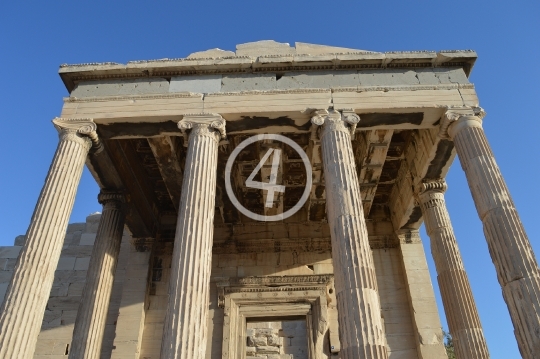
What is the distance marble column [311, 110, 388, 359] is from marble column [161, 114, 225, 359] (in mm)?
2688

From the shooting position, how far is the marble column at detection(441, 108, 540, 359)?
30.1 ft

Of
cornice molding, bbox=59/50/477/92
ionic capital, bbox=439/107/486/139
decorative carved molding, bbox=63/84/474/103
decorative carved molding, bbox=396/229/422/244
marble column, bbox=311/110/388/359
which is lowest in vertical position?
marble column, bbox=311/110/388/359

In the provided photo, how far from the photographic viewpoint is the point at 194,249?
1000 cm

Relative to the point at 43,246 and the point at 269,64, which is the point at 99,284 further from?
the point at 269,64

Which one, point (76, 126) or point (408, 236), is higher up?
point (76, 126)

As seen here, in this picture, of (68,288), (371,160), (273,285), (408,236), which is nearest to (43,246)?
(68,288)

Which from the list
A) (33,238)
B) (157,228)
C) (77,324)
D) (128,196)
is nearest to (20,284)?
(33,238)

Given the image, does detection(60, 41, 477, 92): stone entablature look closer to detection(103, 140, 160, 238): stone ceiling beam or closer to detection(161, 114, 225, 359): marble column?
detection(161, 114, 225, 359): marble column

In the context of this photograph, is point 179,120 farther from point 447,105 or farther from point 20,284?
point 447,105

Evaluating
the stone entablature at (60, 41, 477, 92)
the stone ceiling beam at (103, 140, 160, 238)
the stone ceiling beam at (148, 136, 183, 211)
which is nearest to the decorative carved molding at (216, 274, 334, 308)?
the stone ceiling beam at (103, 140, 160, 238)

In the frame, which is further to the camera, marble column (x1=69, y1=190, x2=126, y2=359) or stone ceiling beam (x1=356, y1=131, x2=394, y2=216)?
stone ceiling beam (x1=356, y1=131, x2=394, y2=216)

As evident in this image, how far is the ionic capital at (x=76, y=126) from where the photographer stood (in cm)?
1212

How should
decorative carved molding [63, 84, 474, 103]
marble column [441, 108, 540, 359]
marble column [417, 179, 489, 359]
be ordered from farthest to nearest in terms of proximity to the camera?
decorative carved molding [63, 84, 474, 103], marble column [417, 179, 489, 359], marble column [441, 108, 540, 359]

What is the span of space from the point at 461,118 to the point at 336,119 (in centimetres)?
316
